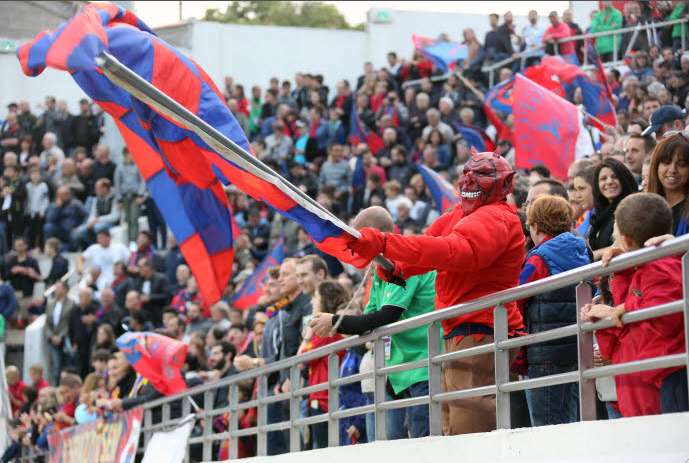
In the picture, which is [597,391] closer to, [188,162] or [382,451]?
[382,451]

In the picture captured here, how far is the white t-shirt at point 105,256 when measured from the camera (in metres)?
22.6

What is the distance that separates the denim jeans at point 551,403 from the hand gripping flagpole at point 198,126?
97 cm

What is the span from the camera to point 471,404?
7238mm

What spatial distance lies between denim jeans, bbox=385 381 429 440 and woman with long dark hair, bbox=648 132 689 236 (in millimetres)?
2050

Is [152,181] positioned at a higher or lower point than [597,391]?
higher

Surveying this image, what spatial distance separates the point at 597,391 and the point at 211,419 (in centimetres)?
538

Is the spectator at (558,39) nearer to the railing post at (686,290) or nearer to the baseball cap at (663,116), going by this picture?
the baseball cap at (663,116)

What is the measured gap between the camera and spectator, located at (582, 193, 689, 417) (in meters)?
5.80

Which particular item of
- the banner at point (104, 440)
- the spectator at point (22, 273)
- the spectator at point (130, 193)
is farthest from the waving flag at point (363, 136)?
the banner at point (104, 440)

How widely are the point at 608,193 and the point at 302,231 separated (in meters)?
11.8

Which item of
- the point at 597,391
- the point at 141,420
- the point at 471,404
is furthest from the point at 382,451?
the point at 141,420

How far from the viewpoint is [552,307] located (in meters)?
6.97

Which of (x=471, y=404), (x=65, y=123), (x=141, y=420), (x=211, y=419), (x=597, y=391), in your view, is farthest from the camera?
(x=65, y=123)

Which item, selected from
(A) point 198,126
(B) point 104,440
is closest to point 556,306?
(A) point 198,126
